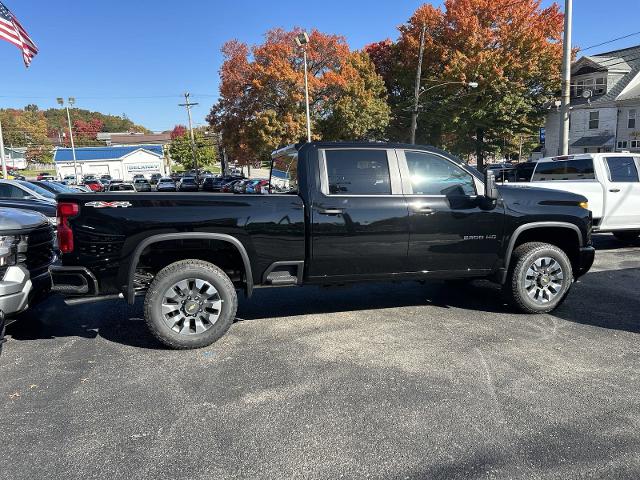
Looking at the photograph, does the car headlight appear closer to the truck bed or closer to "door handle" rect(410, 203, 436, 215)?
the truck bed

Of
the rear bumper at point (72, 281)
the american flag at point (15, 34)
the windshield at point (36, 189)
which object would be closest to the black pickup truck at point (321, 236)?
the rear bumper at point (72, 281)

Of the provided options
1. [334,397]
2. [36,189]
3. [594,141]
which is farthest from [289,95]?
[334,397]

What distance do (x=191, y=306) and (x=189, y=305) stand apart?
0.07 ft

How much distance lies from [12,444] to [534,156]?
59213mm

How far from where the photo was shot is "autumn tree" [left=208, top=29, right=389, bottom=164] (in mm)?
31594

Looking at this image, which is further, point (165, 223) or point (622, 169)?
point (622, 169)

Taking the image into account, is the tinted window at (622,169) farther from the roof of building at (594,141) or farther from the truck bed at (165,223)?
the roof of building at (594,141)

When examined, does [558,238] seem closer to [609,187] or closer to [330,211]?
[330,211]

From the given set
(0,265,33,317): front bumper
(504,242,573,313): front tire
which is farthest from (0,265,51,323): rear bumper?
(504,242,573,313): front tire

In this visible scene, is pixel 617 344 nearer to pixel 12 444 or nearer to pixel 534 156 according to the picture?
pixel 12 444

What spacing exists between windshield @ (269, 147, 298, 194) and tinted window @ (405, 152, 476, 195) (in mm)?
1210

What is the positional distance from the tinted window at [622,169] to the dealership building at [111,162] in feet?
278

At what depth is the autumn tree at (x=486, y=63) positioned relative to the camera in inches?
1255

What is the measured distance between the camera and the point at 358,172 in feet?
16.2
